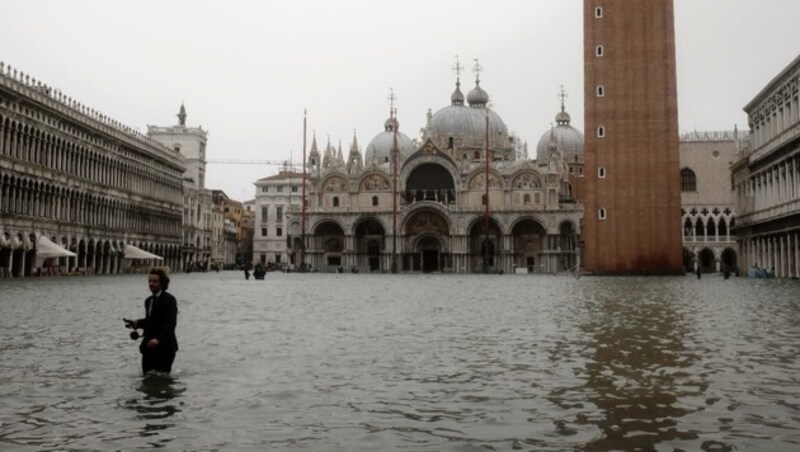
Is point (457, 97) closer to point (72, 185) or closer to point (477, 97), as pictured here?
point (477, 97)

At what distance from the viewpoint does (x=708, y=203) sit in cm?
7938

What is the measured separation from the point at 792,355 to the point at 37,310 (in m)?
16.1

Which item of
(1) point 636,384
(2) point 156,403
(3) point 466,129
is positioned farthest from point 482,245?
(2) point 156,403

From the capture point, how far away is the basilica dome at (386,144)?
100 meters

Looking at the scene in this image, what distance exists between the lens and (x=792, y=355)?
35.9 feet

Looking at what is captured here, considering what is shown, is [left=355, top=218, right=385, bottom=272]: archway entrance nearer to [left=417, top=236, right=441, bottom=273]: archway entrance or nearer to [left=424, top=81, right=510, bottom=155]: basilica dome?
[left=417, top=236, right=441, bottom=273]: archway entrance

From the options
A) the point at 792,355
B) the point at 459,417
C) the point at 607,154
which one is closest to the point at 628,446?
the point at 459,417

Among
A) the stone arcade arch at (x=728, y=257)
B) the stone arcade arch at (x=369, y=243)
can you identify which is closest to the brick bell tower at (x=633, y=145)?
the stone arcade arch at (x=728, y=257)

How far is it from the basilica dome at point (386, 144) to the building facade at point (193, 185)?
19500 millimetres

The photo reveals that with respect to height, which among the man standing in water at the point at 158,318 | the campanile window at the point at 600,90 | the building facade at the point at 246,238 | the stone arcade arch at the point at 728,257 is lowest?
the man standing in water at the point at 158,318

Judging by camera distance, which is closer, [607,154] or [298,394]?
[298,394]

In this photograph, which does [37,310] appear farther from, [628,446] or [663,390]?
[628,446]

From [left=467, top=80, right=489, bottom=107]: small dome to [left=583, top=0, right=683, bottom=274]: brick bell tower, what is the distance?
145 ft

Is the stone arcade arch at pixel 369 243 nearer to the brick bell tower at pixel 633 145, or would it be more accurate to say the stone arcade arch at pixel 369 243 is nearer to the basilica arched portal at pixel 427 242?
the basilica arched portal at pixel 427 242
